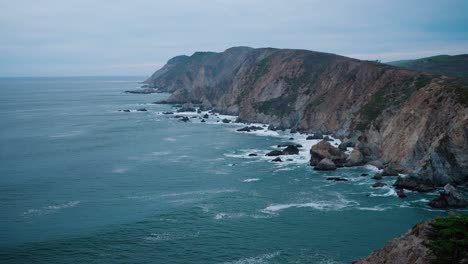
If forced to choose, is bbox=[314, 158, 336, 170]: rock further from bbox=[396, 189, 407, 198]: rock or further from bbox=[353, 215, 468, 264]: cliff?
bbox=[353, 215, 468, 264]: cliff

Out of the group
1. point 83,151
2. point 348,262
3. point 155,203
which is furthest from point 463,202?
point 83,151

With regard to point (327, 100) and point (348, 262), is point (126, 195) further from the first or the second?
point (327, 100)

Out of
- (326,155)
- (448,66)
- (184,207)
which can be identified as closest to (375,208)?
(326,155)

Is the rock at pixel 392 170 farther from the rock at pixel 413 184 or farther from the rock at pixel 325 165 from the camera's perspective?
the rock at pixel 325 165

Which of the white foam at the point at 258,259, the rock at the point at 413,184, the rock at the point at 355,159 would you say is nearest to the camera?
the white foam at the point at 258,259

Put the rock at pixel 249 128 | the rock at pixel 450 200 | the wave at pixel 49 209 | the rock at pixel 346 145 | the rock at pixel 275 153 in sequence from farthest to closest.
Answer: the rock at pixel 249 128, the rock at pixel 346 145, the rock at pixel 275 153, the wave at pixel 49 209, the rock at pixel 450 200

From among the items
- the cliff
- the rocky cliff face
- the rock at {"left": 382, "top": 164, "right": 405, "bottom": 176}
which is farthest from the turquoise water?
the cliff

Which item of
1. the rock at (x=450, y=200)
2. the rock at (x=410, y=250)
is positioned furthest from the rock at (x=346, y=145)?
the rock at (x=410, y=250)

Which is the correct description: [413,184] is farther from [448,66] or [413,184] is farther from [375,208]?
[448,66]

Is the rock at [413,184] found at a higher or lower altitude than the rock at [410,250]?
lower
